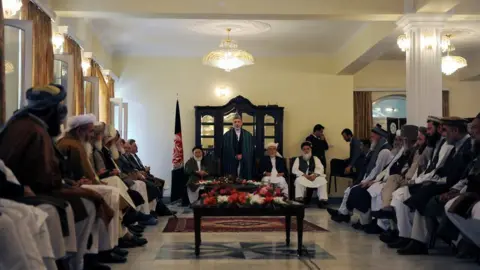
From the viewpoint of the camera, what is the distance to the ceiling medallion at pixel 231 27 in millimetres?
10188

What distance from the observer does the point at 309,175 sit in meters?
11.7

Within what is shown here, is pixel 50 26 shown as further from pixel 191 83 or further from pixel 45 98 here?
pixel 191 83

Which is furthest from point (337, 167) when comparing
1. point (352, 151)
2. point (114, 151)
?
point (114, 151)

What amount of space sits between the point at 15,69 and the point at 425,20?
17.8ft

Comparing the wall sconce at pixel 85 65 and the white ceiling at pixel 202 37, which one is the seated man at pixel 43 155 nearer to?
the wall sconce at pixel 85 65

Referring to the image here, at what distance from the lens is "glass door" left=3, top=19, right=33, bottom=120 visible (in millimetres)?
5707

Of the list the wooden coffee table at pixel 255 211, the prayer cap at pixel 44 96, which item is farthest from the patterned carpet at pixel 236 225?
→ the prayer cap at pixel 44 96

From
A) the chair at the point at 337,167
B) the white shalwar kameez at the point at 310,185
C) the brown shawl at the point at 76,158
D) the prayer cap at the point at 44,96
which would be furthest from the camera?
the chair at the point at 337,167

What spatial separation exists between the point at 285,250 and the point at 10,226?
388 cm

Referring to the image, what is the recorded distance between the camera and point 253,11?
8.06 metres

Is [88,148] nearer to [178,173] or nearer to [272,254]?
[272,254]

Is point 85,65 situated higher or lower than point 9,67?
higher

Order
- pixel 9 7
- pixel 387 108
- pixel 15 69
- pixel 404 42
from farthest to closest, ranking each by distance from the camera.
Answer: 1. pixel 387 108
2. pixel 404 42
3. pixel 15 69
4. pixel 9 7

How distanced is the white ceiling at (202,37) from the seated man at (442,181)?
468 centimetres
